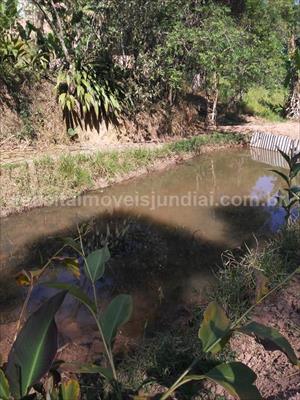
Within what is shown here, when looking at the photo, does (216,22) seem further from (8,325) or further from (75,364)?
(75,364)

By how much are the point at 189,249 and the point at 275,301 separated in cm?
233

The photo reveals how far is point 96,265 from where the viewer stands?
209 cm

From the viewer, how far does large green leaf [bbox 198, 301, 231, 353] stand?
166 centimetres

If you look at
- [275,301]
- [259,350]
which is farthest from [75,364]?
[275,301]

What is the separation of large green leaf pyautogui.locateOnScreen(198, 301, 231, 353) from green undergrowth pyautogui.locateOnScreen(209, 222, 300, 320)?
175 centimetres

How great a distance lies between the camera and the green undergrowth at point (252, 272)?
3713 millimetres

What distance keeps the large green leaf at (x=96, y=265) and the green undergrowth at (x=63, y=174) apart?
5.39 metres

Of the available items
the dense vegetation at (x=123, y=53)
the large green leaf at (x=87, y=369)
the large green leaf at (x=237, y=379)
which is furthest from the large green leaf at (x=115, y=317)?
the dense vegetation at (x=123, y=53)

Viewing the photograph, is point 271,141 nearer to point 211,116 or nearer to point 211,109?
point 211,116

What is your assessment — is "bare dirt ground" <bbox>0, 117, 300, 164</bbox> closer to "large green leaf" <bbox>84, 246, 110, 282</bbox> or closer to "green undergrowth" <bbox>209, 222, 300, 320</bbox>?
"green undergrowth" <bbox>209, 222, 300, 320</bbox>

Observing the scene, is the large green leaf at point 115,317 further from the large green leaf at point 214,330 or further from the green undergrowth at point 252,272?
the green undergrowth at point 252,272

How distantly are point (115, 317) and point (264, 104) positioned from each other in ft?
56.6

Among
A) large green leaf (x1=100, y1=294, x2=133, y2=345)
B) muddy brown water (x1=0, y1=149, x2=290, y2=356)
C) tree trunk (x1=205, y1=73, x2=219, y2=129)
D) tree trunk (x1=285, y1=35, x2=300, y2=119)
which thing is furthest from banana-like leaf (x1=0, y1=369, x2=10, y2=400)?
tree trunk (x1=285, y1=35, x2=300, y2=119)

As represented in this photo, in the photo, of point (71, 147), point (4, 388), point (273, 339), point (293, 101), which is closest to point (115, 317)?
point (4, 388)
